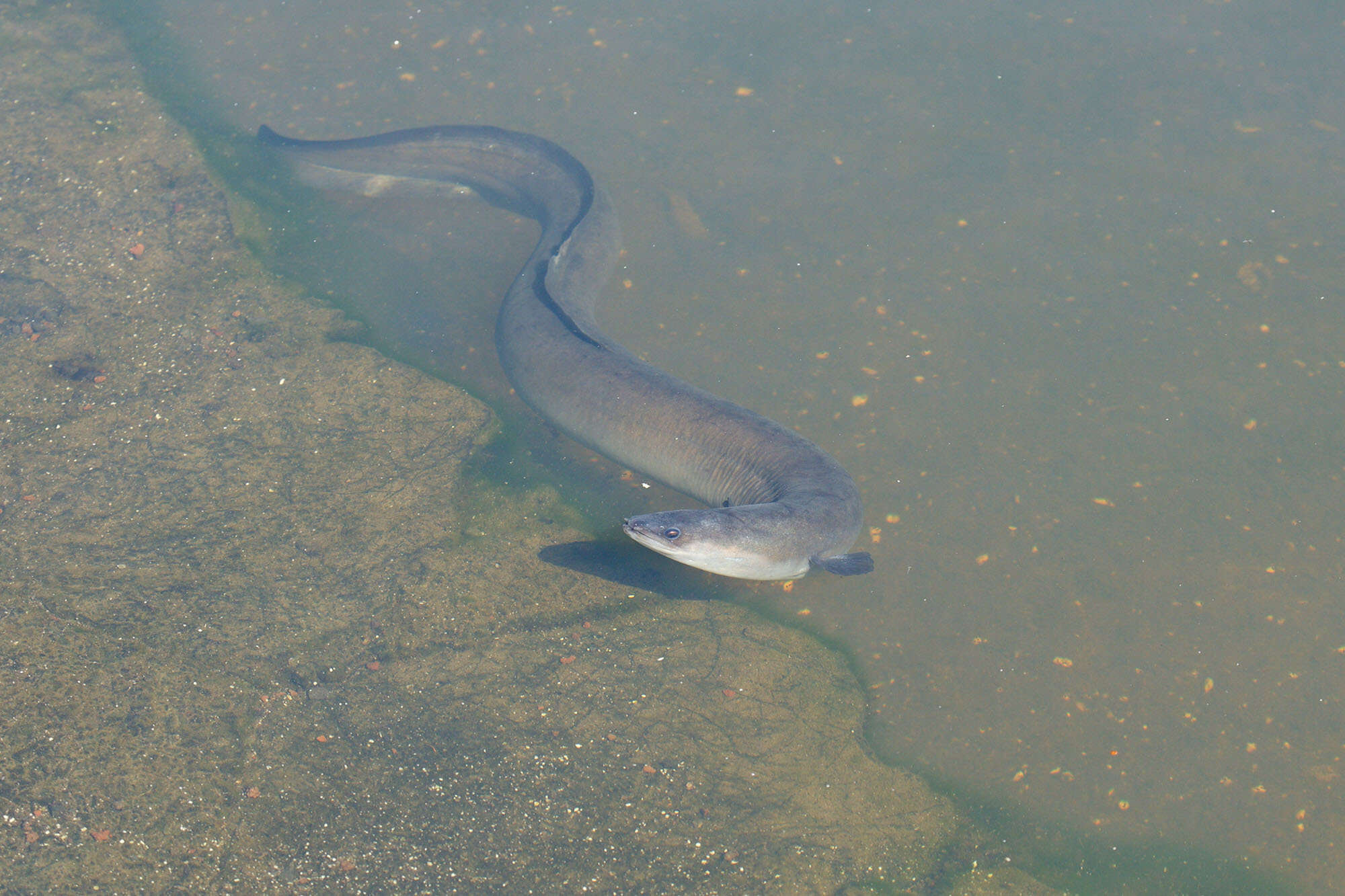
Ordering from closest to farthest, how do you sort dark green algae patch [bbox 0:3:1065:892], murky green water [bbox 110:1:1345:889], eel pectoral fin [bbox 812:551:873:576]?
dark green algae patch [bbox 0:3:1065:892], murky green water [bbox 110:1:1345:889], eel pectoral fin [bbox 812:551:873:576]

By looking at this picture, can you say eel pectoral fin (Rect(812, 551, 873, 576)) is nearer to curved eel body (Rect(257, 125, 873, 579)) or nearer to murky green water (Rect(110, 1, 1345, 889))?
curved eel body (Rect(257, 125, 873, 579))

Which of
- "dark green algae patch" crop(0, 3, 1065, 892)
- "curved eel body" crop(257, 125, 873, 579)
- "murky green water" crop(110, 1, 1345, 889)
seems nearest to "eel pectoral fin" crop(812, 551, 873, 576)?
"curved eel body" crop(257, 125, 873, 579)

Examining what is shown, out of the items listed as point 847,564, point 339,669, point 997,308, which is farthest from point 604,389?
point 997,308

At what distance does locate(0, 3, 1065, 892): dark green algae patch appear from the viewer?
2.97 metres

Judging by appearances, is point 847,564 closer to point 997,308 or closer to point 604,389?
point 604,389

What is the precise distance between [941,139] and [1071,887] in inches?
218

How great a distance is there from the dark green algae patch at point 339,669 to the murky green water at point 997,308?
510mm

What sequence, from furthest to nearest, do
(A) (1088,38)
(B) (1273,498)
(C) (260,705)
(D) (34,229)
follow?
(A) (1088,38)
(D) (34,229)
(B) (1273,498)
(C) (260,705)

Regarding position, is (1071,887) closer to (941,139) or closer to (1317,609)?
(1317,609)

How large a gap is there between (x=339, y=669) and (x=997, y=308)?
4604 millimetres

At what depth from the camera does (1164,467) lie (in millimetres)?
4699

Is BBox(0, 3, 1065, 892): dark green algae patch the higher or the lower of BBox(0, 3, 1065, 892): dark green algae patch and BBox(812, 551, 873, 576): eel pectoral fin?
the lower

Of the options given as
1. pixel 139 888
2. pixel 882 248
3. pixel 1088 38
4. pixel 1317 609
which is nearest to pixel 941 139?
pixel 882 248

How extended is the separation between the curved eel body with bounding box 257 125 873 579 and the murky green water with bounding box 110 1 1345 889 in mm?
229
